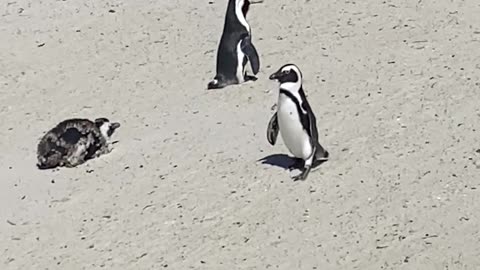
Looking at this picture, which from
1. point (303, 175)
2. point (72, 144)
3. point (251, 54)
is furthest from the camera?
point (251, 54)

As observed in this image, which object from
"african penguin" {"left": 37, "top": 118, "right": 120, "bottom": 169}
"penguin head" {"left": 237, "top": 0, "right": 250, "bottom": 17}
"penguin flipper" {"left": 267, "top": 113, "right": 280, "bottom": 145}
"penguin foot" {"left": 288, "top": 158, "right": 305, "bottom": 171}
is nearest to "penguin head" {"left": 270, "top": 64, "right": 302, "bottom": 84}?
"penguin flipper" {"left": 267, "top": 113, "right": 280, "bottom": 145}

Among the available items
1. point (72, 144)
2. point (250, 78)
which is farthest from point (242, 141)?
point (250, 78)

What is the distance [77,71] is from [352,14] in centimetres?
292

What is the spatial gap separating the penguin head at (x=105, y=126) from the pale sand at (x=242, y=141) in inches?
6.1

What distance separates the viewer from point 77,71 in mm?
11836

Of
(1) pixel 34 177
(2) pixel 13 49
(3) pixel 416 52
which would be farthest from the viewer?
(2) pixel 13 49

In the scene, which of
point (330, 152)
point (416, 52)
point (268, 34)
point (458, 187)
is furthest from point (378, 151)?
point (268, 34)

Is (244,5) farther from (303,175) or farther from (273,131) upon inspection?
(303,175)

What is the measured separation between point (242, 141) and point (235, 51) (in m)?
1.90

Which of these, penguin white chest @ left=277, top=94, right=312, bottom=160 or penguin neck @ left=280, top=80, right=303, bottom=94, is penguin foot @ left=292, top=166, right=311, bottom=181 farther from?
penguin neck @ left=280, top=80, right=303, bottom=94

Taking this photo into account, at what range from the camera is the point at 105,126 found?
9.49 metres

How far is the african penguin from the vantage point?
9094 mm

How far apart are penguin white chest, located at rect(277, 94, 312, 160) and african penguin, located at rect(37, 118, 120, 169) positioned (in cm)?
176

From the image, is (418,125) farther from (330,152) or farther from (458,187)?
(458,187)
